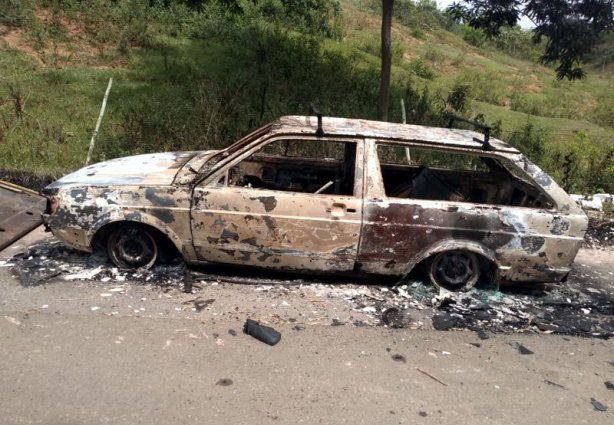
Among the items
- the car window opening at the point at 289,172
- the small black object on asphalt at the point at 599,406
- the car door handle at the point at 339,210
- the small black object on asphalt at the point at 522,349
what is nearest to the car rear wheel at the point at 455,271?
the small black object on asphalt at the point at 522,349

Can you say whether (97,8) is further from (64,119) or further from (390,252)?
(390,252)

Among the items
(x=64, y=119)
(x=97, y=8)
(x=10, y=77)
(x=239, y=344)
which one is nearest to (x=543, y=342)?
(x=239, y=344)

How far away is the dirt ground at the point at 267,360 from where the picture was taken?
3.38 meters

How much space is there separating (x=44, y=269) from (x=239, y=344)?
7.31 feet

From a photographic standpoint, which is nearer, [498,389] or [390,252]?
[498,389]

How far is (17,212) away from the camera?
6.22m

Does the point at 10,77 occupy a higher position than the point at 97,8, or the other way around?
the point at 97,8

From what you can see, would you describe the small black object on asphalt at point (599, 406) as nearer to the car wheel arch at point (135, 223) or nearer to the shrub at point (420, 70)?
the car wheel arch at point (135, 223)

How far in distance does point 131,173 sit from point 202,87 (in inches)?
227

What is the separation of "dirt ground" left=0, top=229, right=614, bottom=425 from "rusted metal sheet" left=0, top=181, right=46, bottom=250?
90 centimetres

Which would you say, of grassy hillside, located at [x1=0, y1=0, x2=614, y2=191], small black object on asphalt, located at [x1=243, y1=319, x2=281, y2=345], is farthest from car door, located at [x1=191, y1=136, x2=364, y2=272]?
grassy hillside, located at [x1=0, y1=0, x2=614, y2=191]

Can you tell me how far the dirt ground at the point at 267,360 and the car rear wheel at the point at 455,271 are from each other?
29 centimetres

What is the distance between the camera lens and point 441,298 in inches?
197

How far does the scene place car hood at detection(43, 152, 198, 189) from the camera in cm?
491
